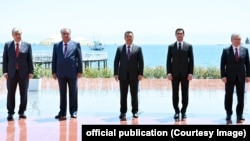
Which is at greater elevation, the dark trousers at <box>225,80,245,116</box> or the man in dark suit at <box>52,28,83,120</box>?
the man in dark suit at <box>52,28,83,120</box>

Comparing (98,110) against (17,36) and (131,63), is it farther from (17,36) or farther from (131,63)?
(17,36)

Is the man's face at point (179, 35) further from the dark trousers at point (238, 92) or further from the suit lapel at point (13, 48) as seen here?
the suit lapel at point (13, 48)

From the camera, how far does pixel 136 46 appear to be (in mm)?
7383

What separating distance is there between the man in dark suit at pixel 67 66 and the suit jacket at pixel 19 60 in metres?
0.43

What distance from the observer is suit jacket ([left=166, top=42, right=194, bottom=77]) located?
285 inches

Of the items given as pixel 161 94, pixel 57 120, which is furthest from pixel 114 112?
pixel 161 94

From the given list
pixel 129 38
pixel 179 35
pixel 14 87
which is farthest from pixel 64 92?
pixel 179 35

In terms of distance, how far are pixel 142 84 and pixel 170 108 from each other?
15.4 feet

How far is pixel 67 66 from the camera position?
7.27m

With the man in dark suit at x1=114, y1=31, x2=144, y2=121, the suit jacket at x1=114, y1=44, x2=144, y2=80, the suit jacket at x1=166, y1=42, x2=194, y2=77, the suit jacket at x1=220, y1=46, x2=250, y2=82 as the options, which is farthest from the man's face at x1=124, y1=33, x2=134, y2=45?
the suit jacket at x1=220, y1=46, x2=250, y2=82
